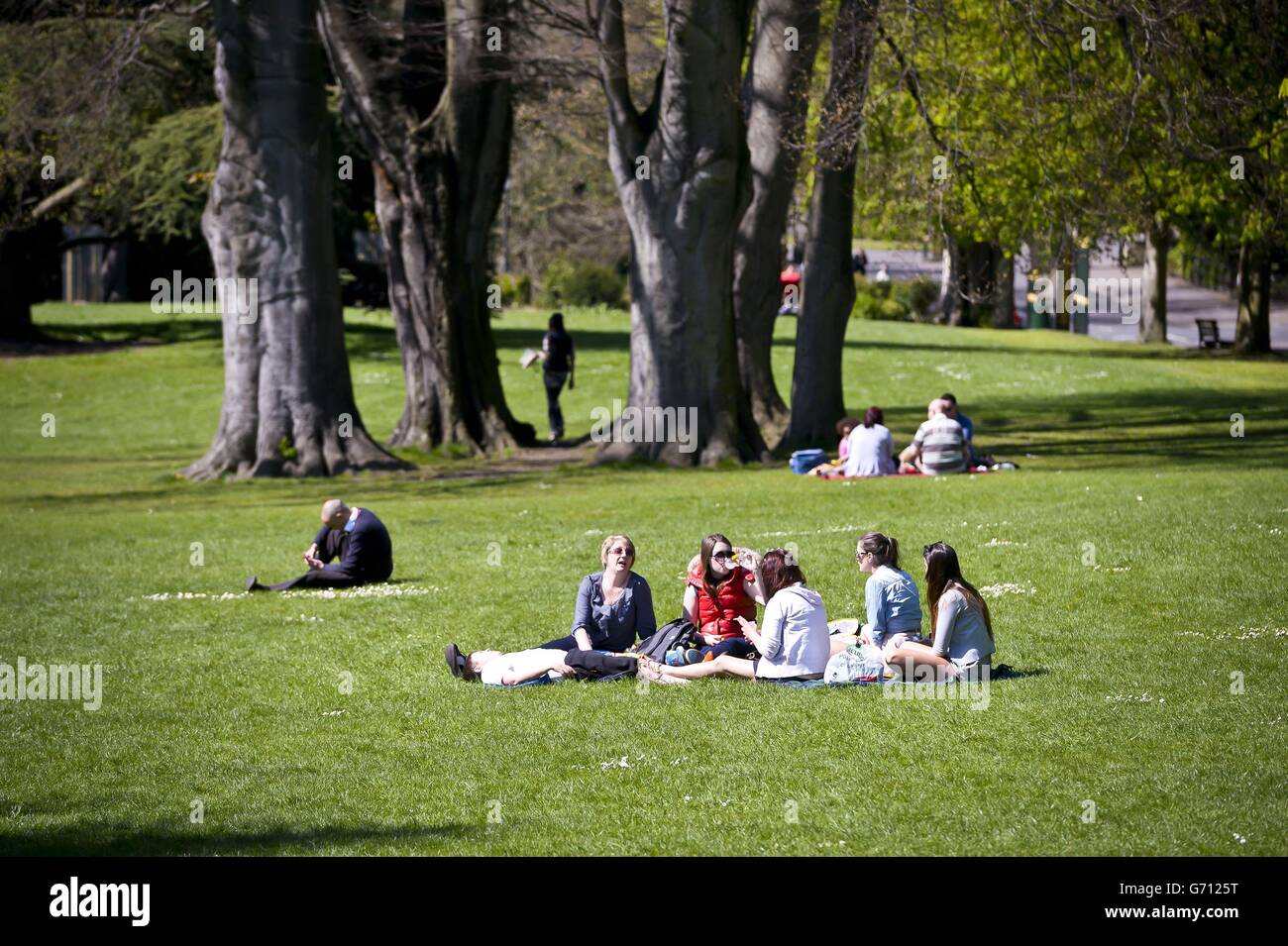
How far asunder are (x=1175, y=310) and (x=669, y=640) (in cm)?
6777

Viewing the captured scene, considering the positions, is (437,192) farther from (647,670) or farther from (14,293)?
(14,293)

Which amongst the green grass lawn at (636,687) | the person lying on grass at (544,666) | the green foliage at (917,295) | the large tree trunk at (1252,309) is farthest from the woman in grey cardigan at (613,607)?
the green foliage at (917,295)

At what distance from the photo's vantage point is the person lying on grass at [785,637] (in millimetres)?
11969

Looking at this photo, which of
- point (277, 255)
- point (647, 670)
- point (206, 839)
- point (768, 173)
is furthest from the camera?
point (768, 173)

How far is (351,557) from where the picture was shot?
17469mm

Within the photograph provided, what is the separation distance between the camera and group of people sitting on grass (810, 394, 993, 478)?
23.8 m

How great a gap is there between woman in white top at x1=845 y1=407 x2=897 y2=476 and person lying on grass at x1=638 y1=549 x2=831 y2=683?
39.4 feet

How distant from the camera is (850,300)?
1175 inches

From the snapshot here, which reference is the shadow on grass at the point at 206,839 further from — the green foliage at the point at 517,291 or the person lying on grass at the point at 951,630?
the green foliage at the point at 517,291

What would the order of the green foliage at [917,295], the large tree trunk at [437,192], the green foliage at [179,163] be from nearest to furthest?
the large tree trunk at [437,192] < the green foliage at [179,163] < the green foliage at [917,295]

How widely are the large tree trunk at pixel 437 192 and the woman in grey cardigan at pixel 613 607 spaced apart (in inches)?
707

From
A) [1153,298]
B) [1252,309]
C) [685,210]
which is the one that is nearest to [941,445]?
[685,210]

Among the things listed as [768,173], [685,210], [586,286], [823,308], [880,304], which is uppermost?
[768,173]
